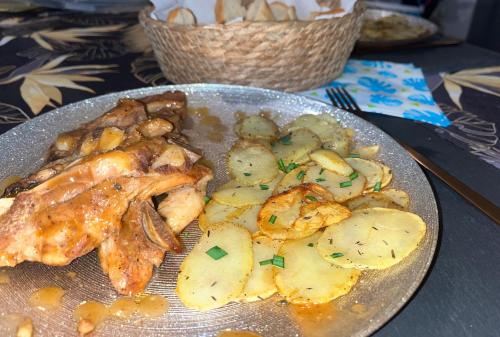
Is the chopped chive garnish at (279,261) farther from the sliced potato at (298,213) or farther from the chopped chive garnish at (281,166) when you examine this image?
the chopped chive garnish at (281,166)

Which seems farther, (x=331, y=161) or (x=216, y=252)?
(x=331, y=161)

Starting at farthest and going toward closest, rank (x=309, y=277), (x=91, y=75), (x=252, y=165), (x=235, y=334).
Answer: (x=91, y=75)
(x=252, y=165)
(x=309, y=277)
(x=235, y=334)

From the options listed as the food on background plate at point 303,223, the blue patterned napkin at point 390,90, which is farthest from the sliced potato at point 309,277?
the blue patterned napkin at point 390,90

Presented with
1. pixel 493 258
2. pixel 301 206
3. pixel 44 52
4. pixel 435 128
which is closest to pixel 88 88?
pixel 44 52

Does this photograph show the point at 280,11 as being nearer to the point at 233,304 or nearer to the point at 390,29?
the point at 390,29

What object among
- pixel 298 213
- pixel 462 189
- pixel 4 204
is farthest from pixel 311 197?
pixel 4 204

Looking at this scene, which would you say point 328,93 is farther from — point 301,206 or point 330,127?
point 301,206

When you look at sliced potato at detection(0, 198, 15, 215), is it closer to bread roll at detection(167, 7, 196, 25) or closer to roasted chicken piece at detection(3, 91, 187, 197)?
roasted chicken piece at detection(3, 91, 187, 197)
